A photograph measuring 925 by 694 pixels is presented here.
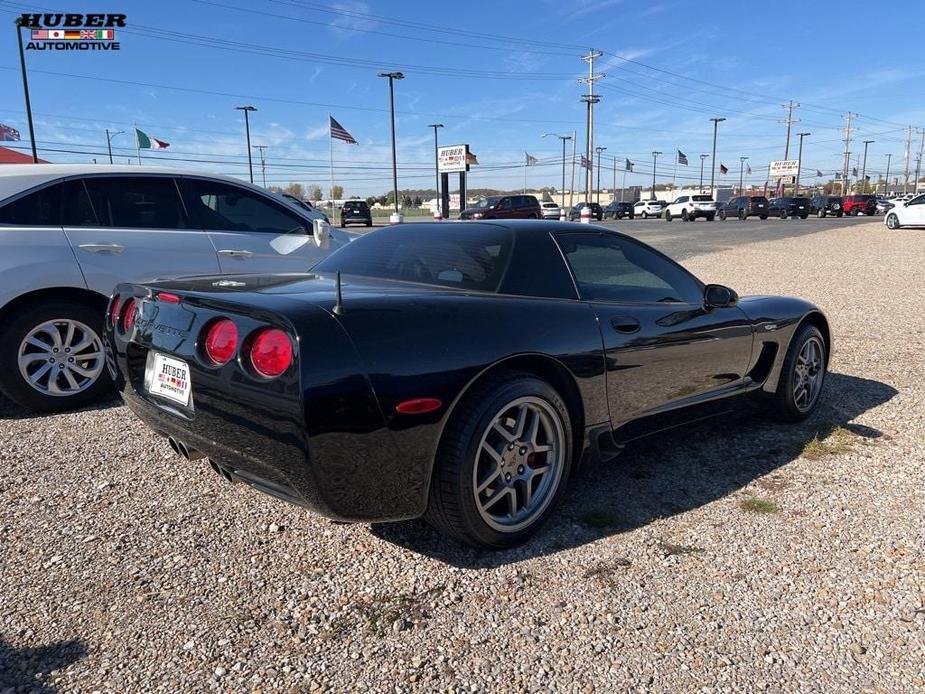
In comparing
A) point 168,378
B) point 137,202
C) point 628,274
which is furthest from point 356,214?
point 168,378

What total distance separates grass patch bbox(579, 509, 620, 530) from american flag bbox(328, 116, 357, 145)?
139 ft

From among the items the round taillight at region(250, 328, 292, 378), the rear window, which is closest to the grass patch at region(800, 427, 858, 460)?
the rear window

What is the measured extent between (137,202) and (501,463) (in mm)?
3577

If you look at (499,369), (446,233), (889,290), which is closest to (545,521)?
(499,369)

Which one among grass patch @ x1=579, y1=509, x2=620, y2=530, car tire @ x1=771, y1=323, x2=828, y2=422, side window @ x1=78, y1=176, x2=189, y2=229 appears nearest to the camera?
grass patch @ x1=579, y1=509, x2=620, y2=530

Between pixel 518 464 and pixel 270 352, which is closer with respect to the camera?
pixel 270 352

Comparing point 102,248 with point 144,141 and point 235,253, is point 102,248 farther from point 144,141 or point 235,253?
point 144,141

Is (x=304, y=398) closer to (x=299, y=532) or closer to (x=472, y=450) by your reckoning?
(x=472, y=450)

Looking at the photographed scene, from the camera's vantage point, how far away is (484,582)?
2453 mm

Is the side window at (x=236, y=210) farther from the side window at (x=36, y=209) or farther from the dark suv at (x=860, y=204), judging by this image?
the dark suv at (x=860, y=204)

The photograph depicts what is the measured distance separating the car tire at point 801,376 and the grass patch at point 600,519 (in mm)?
1696

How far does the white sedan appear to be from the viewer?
1051 inches

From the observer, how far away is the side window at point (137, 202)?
4547 millimetres

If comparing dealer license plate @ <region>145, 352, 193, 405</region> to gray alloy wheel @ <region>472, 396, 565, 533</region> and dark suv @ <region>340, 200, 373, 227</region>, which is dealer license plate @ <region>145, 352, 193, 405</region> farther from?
dark suv @ <region>340, 200, 373, 227</region>
